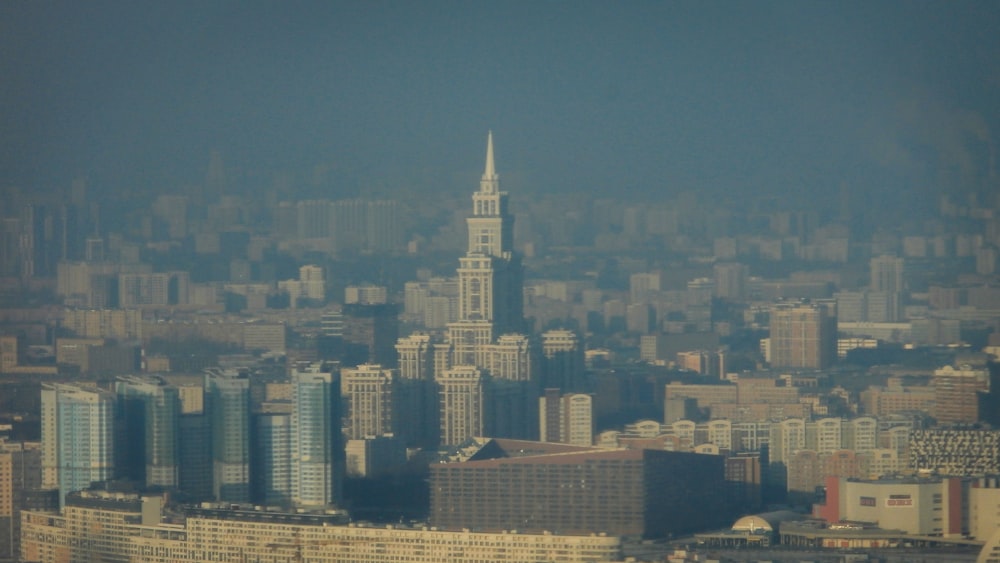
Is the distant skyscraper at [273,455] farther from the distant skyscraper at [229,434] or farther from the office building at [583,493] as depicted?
the office building at [583,493]

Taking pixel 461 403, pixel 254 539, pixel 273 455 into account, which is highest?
pixel 461 403

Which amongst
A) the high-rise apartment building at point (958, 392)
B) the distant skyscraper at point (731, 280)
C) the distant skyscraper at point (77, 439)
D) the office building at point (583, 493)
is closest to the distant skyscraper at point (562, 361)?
the distant skyscraper at point (731, 280)

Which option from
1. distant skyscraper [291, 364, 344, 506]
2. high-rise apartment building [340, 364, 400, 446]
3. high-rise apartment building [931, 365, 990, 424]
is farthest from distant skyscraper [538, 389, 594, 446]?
high-rise apartment building [931, 365, 990, 424]

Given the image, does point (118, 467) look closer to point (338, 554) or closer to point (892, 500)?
point (338, 554)

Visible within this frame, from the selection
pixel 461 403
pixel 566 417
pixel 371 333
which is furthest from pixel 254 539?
pixel 371 333

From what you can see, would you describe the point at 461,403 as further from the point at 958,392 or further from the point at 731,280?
the point at 731,280
